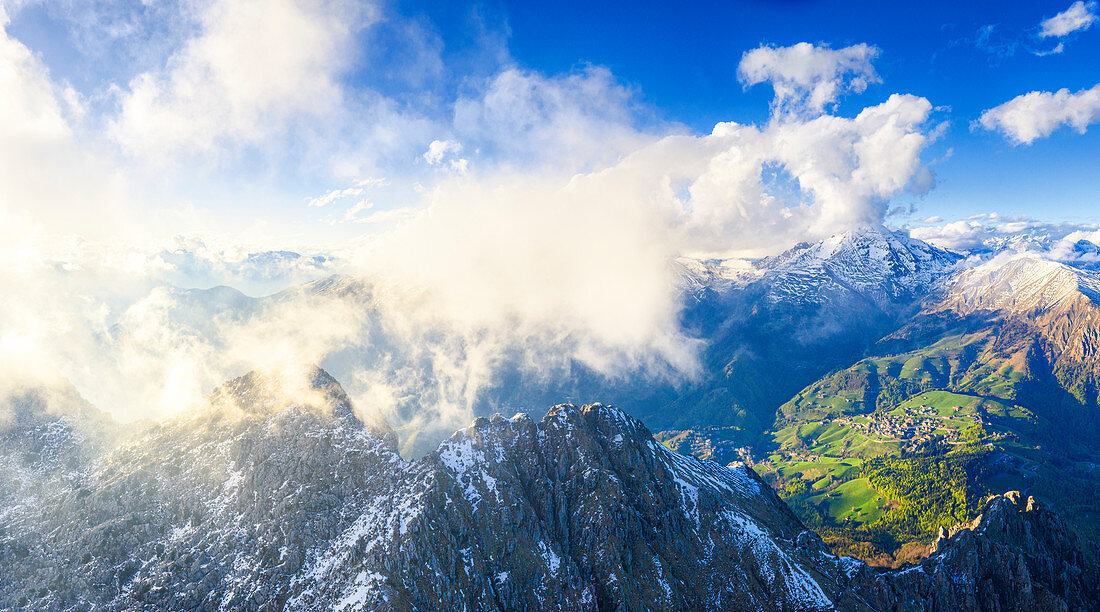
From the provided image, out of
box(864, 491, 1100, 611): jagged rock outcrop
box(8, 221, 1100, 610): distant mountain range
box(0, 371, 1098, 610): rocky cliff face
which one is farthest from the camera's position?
box(864, 491, 1100, 611): jagged rock outcrop

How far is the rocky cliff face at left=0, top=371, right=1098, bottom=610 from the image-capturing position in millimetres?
85375

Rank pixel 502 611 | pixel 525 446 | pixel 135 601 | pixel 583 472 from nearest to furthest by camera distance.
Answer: pixel 135 601
pixel 502 611
pixel 583 472
pixel 525 446

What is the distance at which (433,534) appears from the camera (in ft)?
303

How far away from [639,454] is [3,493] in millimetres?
153905

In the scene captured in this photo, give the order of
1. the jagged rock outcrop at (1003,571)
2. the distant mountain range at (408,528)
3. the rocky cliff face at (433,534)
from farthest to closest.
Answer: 1. the jagged rock outcrop at (1003,571)
2. the distant mountain range at (408,528)
3. the rocky cliff face at (433,534)

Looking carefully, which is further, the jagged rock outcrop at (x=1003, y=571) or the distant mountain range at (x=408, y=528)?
the jagged rock outcrop at (x=1003, y=571)

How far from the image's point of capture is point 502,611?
293 ft

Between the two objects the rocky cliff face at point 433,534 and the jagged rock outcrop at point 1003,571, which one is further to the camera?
the jagged rock outcrop at point 1003,571

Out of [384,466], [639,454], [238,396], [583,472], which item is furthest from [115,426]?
[639,454]

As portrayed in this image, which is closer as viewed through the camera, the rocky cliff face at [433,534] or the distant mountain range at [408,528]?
the rocky cliff face at [433,534]

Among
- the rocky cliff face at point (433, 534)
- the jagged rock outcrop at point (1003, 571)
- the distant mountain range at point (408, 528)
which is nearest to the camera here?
the rocky cliff face at point (433, 534)

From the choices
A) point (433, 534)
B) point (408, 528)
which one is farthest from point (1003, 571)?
point (408, 528)

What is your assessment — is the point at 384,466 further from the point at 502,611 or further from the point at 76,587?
the point at 76,587

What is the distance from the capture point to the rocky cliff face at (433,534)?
85375mm
